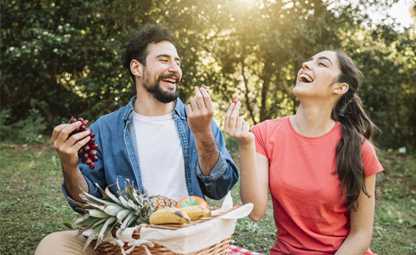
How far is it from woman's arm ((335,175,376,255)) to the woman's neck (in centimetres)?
35

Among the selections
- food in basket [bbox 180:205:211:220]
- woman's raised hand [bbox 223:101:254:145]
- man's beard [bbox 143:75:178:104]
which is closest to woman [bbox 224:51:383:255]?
woman's raised hand [bbox 223:101:254:145]

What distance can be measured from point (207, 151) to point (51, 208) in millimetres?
3074

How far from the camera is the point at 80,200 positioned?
254 centimetres

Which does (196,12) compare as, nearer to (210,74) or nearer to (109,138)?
(210,74)


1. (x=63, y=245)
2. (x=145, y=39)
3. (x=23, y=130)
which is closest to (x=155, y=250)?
(x=63, y=245)

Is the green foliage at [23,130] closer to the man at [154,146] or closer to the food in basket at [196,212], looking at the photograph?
the man at [154,146]

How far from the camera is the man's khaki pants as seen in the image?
92.4 inches

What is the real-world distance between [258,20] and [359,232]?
21.7 feet

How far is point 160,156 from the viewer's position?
295 cm

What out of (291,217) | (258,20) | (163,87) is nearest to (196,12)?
(258,20)

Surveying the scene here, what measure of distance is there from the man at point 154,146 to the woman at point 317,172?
0.19 metres

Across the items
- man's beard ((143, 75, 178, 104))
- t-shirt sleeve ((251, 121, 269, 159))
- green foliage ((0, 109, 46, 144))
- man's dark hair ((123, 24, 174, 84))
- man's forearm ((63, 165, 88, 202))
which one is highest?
man's dark hair ((123, 24, 174, 84))

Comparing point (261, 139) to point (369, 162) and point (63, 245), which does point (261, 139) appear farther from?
point (63, 245)

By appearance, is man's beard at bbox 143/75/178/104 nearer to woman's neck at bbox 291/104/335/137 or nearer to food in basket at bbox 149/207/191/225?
woman's neck at bbox 291/104/335/137
